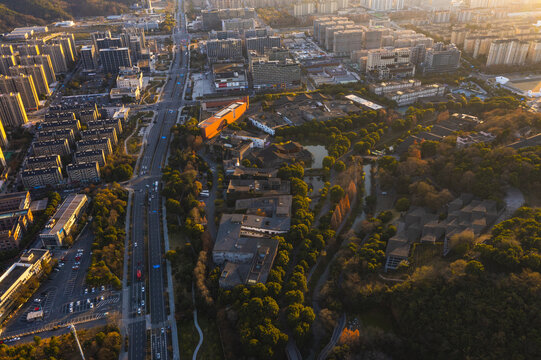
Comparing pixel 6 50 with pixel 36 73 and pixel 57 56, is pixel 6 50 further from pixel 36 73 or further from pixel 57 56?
pixel 36 73

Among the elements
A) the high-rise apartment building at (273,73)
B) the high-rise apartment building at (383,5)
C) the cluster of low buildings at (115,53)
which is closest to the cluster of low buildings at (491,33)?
the high-rise apartment building at (383,5)

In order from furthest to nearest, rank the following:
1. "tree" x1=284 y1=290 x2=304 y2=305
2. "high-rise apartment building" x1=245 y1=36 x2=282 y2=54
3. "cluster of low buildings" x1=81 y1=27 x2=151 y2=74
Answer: "high-rise apartment building" x1=245 y1=36 x2=282 y2=54, "cluster of low buildings" x1=81 y1=27 x2=151 y2=74, "tree" x1=284 y1=290 x2=304 y2=305

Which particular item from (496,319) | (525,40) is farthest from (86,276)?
(525,40)

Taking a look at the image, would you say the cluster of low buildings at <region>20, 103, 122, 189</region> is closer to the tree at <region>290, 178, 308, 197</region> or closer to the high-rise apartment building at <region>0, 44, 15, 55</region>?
the tree at <region>290, 178, 308, 197</region>

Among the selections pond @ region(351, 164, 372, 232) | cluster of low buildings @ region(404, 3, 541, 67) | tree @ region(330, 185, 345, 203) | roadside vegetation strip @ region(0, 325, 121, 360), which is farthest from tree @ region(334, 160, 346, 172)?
cluster of low buildings @ region(404, 3, 541, 67)

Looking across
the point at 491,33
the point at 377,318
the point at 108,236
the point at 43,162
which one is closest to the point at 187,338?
the point at 108,236

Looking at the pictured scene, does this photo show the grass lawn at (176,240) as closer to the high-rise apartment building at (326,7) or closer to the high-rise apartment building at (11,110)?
the high-rise apartment building at (11,110)
